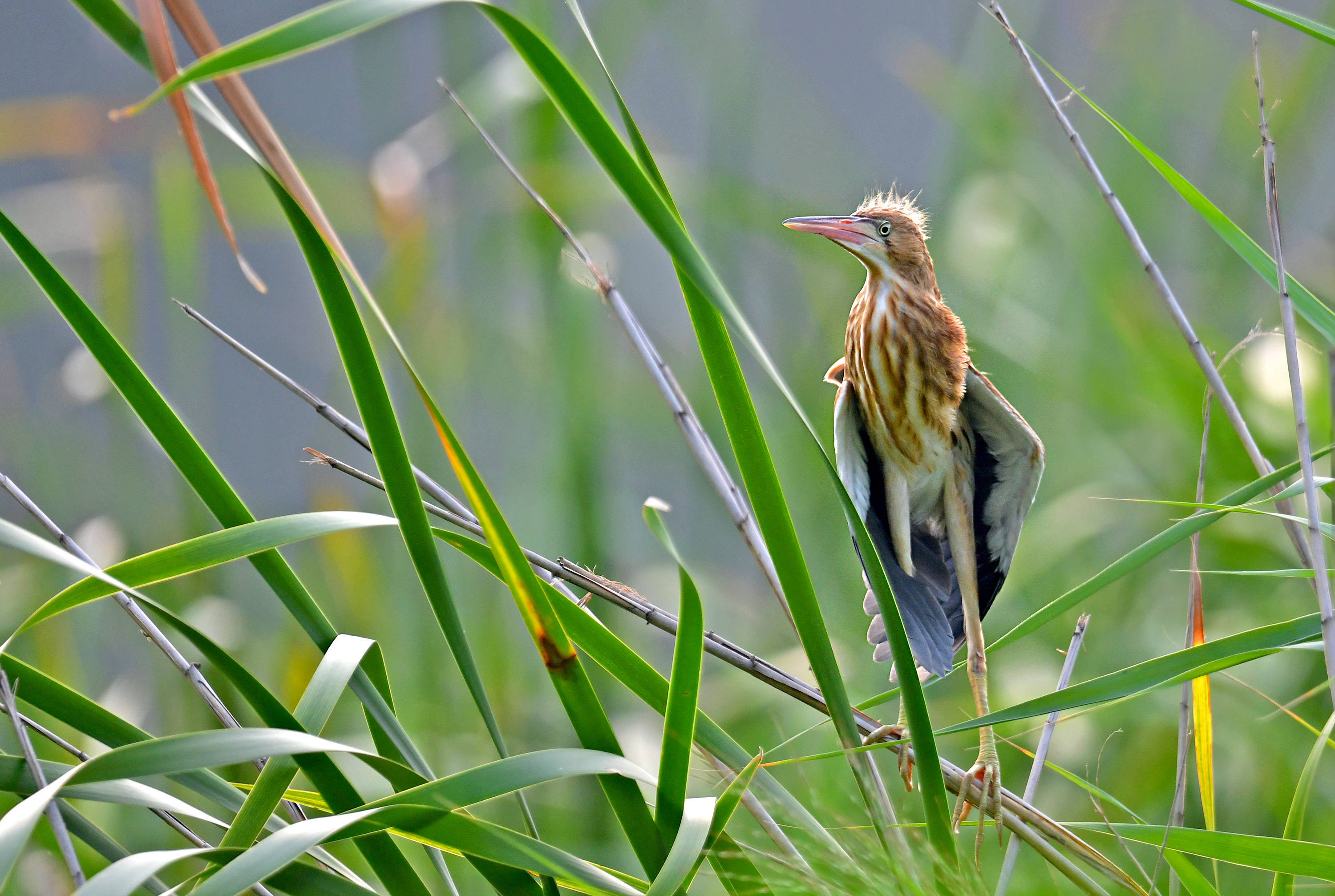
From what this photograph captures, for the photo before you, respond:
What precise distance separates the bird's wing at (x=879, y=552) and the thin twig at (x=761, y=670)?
0.17 metres

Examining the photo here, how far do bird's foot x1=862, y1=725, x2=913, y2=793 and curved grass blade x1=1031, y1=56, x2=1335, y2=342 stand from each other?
1.13 ft

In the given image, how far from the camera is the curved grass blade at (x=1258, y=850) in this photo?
0.45 meters

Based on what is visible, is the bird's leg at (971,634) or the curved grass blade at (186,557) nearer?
the curved grass blade at (186,557)

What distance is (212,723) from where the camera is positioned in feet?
3.75

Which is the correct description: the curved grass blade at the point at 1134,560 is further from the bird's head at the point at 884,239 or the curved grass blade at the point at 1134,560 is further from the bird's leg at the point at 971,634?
the bird's head at the point at 884,239

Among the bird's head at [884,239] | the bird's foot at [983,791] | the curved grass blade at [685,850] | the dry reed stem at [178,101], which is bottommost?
the bird's foot at [983,791]

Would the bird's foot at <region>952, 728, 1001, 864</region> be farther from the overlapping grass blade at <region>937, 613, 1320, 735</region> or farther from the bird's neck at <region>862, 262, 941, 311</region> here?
the bird's neck at <region>862, 262, 941, 311</region>

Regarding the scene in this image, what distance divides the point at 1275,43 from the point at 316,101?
7.31 ft

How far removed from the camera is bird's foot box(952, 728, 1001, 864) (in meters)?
0.57

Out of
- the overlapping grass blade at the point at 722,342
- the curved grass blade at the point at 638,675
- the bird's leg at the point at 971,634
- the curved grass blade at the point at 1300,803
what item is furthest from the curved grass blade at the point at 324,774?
the curved grass blade at the point at 1300,803

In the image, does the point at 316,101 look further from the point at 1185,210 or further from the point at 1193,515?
the point at 1193,515

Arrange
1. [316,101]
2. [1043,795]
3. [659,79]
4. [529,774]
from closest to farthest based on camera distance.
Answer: [529,774]
[1043,795]
[659,79]
[316,101]

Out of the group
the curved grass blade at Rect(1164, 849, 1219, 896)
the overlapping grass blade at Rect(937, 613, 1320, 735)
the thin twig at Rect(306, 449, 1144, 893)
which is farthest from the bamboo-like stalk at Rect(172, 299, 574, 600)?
the curved grass blade at Rect(1164, 849, 1219, 896)

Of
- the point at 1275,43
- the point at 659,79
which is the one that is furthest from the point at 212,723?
the point at 1275,43
